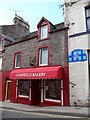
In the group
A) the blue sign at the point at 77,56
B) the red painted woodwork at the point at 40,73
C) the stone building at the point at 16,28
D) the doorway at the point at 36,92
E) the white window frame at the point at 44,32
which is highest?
the stone building at the point at 16,28

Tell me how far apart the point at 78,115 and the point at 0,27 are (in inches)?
757

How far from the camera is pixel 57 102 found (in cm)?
1625

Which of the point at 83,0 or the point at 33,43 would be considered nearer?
the point at 83,0

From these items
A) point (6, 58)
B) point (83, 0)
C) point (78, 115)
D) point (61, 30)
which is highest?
point (83, 0)

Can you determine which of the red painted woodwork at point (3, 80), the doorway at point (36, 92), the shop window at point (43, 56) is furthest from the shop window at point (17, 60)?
the shop window at point (43, 56)

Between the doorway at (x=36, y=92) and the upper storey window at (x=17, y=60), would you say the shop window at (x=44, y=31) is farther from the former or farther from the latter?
the doorway at (x=36, y=92)

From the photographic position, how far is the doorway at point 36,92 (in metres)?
18.6

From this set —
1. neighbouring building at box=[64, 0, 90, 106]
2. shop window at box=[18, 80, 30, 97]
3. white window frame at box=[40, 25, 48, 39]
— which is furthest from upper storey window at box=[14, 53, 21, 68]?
neighbouring building at box=[64, 0, 90, 106]

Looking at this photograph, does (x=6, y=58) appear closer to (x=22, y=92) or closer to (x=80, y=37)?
(x=22, y=92)

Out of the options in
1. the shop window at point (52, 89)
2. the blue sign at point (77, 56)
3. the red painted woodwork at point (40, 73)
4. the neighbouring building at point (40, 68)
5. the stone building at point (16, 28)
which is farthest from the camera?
the stone building at point (16, 28)

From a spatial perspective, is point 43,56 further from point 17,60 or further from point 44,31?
point 17,60

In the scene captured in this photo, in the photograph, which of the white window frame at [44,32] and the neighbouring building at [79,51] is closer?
the neighbouring building at [79,51]

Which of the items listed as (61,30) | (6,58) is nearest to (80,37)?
(61,30)

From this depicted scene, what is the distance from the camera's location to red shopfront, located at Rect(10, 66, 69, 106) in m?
16.1
